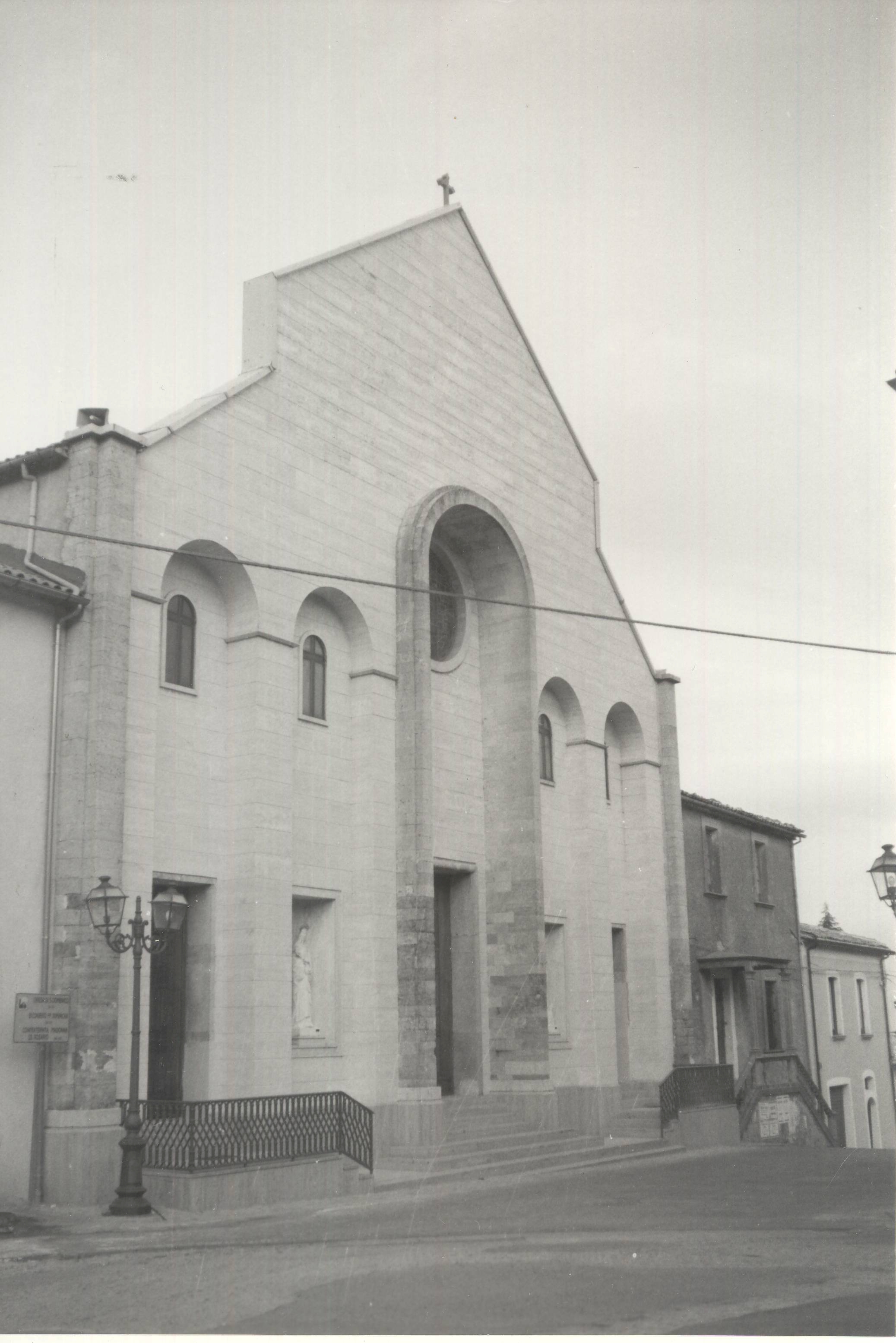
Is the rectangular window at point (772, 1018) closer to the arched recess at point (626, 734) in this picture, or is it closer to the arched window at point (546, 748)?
the arched recess at point (626, 734)

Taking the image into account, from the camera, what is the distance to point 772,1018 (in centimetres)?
3306

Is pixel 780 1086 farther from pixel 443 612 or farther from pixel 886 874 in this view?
pixel 886 874

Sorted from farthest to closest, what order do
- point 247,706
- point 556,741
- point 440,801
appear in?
point 556,741 → point 440,801 → point 247,706

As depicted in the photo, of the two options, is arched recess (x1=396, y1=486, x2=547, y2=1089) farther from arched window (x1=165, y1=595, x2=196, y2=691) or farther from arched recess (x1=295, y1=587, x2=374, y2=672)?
arched window (x1=165, y1=595, x2=196, y2=691)

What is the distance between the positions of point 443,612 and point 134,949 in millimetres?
11284

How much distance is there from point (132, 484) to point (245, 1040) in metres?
7.19

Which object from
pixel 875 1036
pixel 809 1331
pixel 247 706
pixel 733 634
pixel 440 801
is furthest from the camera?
pixel 875 1036

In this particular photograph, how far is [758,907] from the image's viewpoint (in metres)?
33.7

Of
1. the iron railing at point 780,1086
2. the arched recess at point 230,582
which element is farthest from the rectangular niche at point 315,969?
the iron railing at point 780,1086

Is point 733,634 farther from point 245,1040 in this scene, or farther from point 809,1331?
point 809,1331

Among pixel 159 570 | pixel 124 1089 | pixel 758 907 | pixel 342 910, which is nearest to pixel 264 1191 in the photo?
pixel 124 1089

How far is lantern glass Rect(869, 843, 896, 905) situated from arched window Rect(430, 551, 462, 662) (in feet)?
38.0

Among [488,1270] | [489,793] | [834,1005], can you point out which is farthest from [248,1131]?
[834,1005]

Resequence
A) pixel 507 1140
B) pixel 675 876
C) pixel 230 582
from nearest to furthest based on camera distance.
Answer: pixel 230 582 < pixel 507 1140 < pixel 675 876
